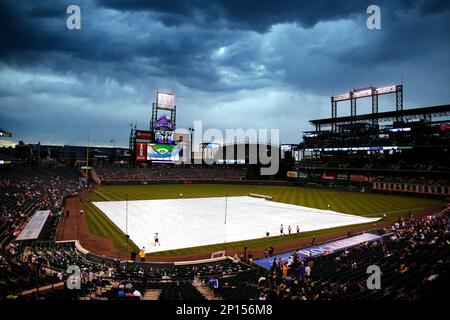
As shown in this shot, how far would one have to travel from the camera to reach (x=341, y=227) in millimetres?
34281

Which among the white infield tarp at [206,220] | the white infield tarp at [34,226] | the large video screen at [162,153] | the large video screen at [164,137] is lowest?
the white infield tarp at [206,220]

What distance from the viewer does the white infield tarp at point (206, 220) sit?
29581 mm

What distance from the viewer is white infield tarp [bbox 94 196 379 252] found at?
97.1ft

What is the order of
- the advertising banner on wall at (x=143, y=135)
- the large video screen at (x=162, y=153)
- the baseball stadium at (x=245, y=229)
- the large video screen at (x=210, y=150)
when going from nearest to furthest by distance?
the baseball stadium at (x=245, y=229)
the large video screen at (x=162, y=153)
the advertising banner on wall at (x=143, y=135)
the large video screen at (x=210, y=150)

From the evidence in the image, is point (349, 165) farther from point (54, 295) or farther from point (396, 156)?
point (54, 295)

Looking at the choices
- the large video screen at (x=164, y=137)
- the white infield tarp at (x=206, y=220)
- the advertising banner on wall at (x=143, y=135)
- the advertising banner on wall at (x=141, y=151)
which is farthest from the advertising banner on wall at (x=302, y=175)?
the advertising banner on wall at (x=141, y=151)

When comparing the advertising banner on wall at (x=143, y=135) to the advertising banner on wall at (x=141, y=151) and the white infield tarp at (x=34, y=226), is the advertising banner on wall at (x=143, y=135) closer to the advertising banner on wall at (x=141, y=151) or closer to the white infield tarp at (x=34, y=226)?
the advertising banner on wall at (x=141, y=151)

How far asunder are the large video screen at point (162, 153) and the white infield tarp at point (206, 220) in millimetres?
33890

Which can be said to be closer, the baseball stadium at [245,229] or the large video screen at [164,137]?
the baseball stadium at [245,229]

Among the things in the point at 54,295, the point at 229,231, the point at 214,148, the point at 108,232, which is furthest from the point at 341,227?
the point at 214,148

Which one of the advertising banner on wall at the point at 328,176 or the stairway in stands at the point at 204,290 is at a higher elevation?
the advertising banner on wall at the point at 328,176

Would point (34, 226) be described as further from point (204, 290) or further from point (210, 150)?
point (210, 150)

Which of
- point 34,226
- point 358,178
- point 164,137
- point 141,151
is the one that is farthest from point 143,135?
point 358,178

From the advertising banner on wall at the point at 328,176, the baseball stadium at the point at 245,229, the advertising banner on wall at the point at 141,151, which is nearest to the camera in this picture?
the baseball stadium at the point at 245,229
